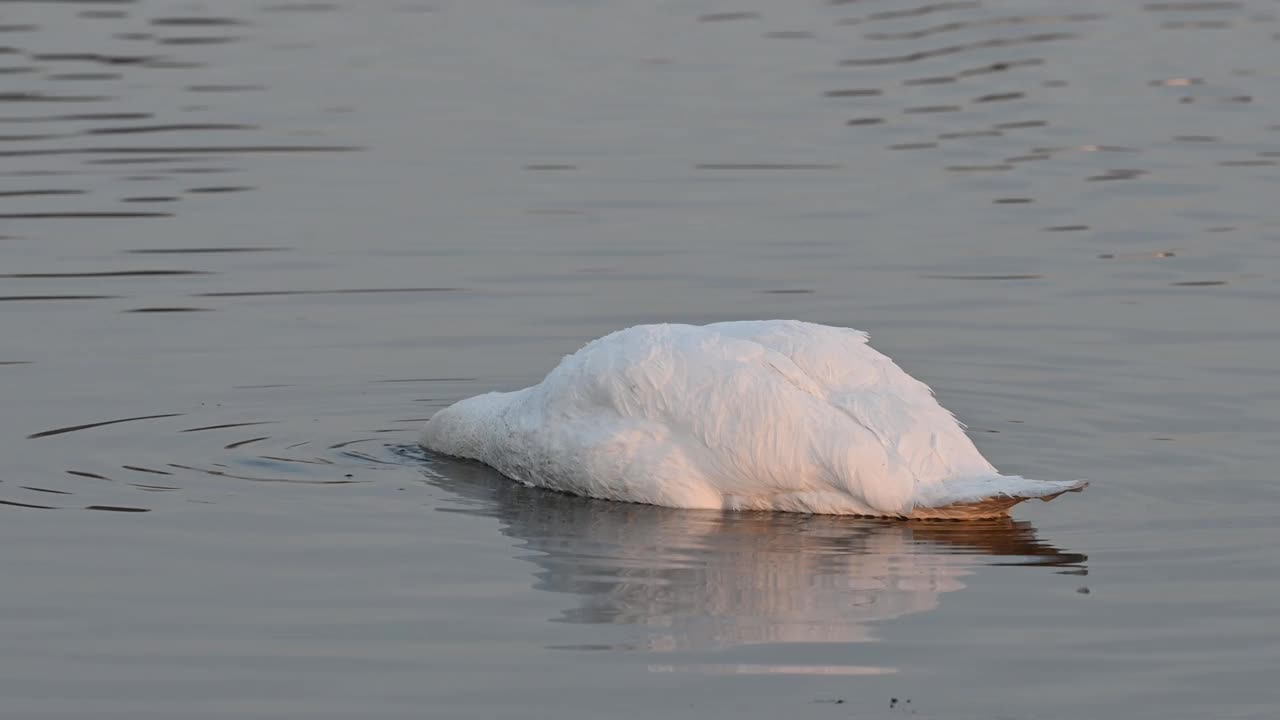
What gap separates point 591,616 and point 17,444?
180 inches

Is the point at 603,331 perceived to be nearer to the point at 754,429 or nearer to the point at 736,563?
the point at 754,429

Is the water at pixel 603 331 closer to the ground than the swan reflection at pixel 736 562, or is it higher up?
higher up

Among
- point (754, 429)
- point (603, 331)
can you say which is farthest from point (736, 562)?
point (603, 331)

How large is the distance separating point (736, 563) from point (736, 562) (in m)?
0.02

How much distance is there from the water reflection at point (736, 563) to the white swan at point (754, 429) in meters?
0.13

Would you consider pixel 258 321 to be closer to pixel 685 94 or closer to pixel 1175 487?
pixel 1175 487

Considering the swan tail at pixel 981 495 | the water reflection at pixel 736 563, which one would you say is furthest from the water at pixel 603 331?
the swan tail at pixel 981 495

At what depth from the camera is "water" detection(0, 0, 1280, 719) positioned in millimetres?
9539

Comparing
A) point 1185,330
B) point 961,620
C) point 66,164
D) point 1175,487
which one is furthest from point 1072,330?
point 66,164

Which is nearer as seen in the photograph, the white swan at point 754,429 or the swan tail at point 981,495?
the swan tail at point 981,495

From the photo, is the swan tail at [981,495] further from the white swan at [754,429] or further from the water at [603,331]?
the water at [603,331]

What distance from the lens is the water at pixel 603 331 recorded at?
31.3 feet

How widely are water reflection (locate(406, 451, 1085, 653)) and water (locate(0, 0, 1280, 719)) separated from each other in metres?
0.04

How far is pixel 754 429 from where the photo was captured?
1177cm
